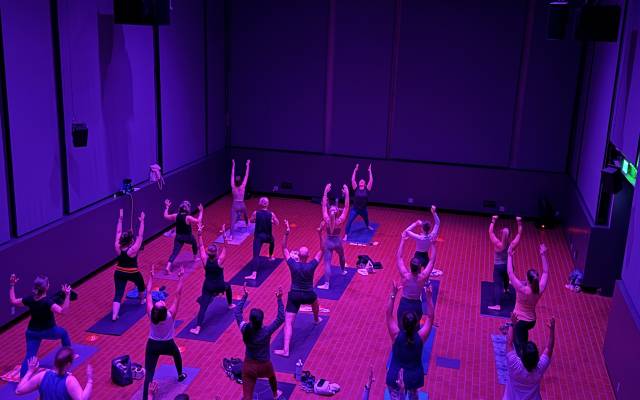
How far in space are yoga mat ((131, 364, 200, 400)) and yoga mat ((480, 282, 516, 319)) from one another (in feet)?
16.1

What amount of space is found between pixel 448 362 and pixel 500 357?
0.81m

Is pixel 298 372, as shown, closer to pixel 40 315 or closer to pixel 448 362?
pixel 448 362

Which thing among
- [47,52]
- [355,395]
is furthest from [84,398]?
[47,52]

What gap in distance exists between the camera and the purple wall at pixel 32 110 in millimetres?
9750

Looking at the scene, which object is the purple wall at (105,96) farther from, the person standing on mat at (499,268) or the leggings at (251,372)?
the person standing on mat at (499,268)

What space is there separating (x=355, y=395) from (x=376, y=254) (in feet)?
17.7

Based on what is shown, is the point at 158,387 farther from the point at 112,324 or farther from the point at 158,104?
the point at 158,104

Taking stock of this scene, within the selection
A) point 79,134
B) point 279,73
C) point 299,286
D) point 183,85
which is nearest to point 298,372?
point 299,286

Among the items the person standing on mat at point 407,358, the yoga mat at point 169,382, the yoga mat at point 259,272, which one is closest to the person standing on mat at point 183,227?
the yoga mat at point 259,272

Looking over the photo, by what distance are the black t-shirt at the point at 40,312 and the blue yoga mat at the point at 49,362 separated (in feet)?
2.55

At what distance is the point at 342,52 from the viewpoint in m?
16.8

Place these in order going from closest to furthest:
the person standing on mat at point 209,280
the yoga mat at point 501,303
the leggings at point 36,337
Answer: the leggings at point 36,337 → the person standing on mat at point 209,280 → the yoga mat at point 501,303

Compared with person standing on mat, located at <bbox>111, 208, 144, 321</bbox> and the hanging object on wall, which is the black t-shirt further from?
the hanging object on wall

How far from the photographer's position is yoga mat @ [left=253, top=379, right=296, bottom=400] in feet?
26.7
